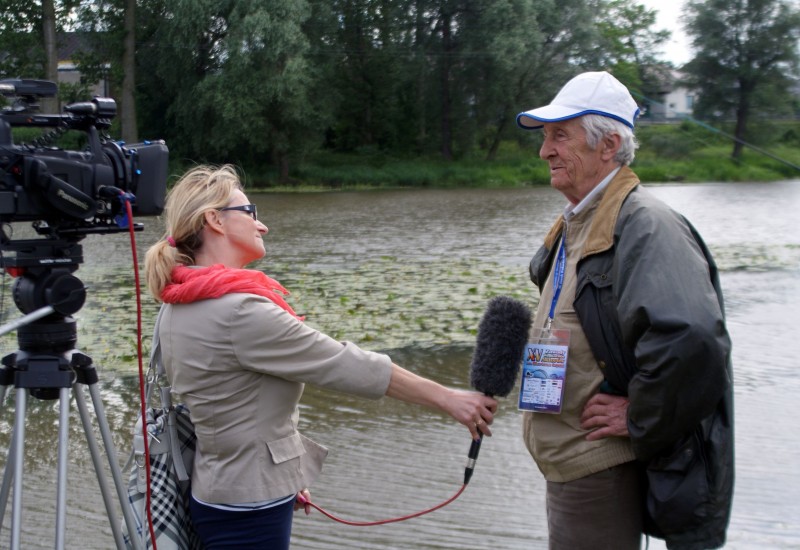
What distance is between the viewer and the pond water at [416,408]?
4184mm

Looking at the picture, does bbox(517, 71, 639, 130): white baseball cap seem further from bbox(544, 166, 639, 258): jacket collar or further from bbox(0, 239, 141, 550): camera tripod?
bbox(0, 239, 141, 550): camera tripod

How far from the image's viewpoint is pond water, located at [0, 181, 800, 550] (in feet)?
13.7

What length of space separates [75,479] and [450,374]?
9.61 ft

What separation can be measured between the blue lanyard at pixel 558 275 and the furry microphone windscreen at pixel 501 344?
2.4 inches

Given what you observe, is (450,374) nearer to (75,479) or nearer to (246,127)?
(75,479)

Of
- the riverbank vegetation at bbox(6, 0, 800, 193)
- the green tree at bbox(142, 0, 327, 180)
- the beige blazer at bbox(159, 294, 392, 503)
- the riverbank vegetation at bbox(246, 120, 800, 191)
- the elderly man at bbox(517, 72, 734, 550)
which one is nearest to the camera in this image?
the elderly man at bbox(517, 72, 734, 550)

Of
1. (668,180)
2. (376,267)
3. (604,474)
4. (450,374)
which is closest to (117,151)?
(604,474)

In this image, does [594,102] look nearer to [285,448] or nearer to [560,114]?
[560,114]

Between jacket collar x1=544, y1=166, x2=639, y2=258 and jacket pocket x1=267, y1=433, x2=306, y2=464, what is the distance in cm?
88

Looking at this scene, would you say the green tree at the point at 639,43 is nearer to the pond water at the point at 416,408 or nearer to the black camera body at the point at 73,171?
the pond water at the point at 416,408

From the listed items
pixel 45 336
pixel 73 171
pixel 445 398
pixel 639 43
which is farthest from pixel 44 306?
pixel 639 43

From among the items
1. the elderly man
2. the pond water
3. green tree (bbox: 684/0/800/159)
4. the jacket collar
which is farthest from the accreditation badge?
green tree (bbox: 684/0/800/159)

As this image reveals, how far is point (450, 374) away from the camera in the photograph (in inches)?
270

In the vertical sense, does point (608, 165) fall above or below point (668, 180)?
above
